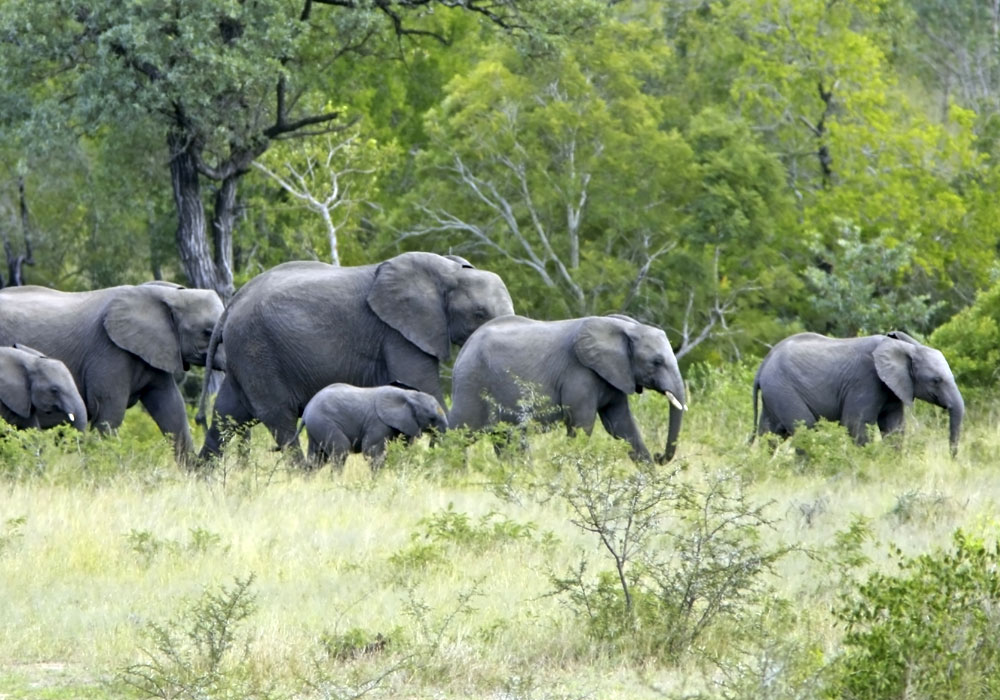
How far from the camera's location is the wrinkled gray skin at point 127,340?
15.9 m

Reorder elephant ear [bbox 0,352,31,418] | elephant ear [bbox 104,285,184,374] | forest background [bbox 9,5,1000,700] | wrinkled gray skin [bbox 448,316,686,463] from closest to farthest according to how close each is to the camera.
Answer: forest background [bbox 9,5,1000,700]
elephant ear [bbox 0,352,31,418]
wrinkled gray skin [bbox 448,316,686,463]
elephant ear [bbox 104,285,184,374]

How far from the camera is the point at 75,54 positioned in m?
23.3

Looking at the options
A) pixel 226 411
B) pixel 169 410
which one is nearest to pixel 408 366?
pixel 226 411

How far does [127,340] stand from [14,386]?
1454 millimetres

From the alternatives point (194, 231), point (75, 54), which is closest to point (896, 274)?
point (194, 231)

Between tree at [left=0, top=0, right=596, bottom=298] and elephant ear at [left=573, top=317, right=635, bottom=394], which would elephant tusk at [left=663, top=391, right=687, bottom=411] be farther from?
tree at [left=0, top=0, right=596, bottom=298]

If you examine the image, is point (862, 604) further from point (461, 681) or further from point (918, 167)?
point (918, 167)

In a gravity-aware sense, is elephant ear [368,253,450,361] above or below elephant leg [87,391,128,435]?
above

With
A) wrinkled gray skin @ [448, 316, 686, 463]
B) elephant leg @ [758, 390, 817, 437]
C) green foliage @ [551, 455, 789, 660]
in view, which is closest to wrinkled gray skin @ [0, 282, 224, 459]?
wrinkled gray skin @ [448, 316, 686, 463]

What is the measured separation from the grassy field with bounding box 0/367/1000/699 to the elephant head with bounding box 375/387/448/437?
0.61 metres

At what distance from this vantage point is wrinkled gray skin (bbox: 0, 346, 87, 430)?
1456cm

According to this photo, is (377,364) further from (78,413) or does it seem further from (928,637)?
(928,637)

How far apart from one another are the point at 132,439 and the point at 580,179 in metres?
19.6

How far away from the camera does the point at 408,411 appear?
14258 millimetres
